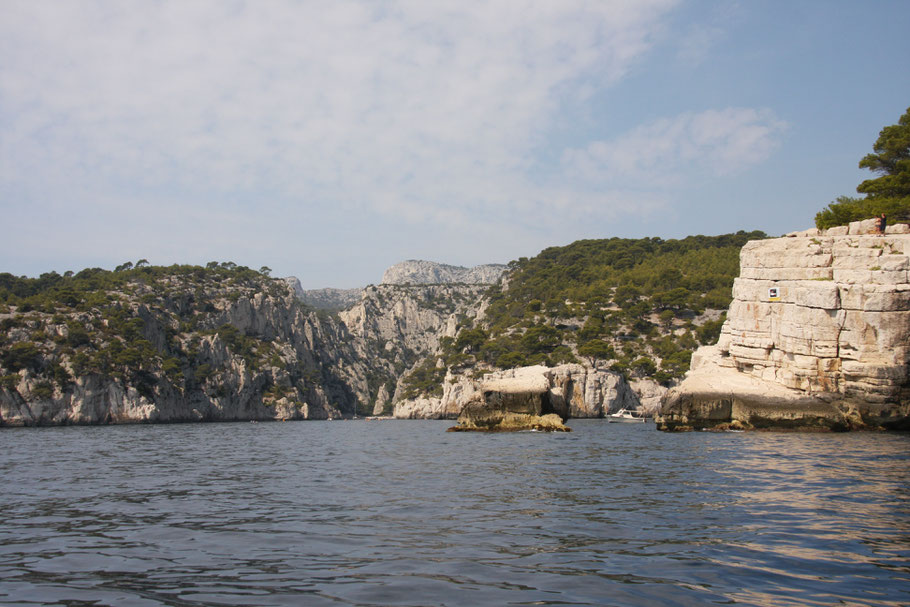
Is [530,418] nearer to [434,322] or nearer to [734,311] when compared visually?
[734,311]

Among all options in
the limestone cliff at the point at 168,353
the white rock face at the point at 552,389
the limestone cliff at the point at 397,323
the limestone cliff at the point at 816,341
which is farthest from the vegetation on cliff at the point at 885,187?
the limestone cliff at the point at 397,323

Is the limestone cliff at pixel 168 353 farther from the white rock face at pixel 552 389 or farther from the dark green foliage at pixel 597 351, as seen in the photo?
the dark green foliage at pixel 597 351

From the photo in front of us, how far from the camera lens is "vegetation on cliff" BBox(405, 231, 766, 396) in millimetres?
89688

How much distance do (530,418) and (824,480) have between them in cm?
2931

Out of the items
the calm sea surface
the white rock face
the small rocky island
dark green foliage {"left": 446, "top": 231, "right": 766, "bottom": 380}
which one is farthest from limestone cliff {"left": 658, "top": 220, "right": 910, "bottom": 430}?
dark green foliage {"left": 446, "top": 231, "right": 766, "bottom": 380}

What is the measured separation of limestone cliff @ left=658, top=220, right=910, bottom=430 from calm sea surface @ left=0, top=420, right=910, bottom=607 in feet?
59.2

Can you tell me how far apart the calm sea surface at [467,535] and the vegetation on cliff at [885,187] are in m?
35.6

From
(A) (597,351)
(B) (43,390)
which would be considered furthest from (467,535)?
(B) (43,390)

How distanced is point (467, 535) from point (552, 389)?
42948 mm

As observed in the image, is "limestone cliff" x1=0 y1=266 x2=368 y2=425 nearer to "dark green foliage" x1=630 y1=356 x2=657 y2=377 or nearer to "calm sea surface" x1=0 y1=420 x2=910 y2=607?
"dark green foliage" x1=630 y1=356 x2=657 y2=377

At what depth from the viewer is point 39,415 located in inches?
3059

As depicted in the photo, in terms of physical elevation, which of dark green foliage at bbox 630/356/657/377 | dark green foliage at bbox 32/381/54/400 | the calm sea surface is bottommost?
dark green foliage at bbox 32/381/54/400

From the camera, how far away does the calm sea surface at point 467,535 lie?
7.16 m

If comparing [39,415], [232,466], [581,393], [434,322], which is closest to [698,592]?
[232,466]
